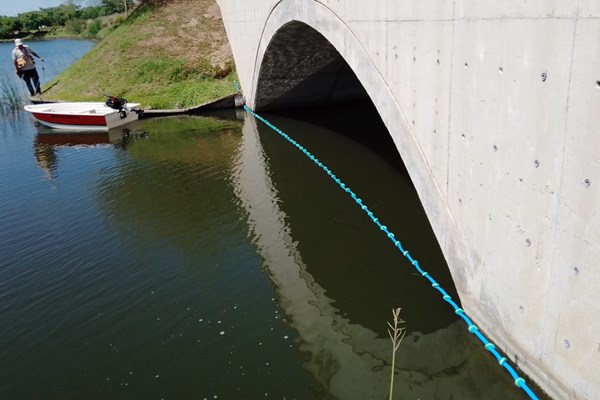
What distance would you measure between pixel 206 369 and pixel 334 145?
1070cm

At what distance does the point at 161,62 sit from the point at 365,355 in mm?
23270

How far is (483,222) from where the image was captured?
5.89 m

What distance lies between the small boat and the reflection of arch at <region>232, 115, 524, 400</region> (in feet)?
46.5

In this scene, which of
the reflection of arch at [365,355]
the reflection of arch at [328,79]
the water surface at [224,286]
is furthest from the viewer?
the reflection of arch at [328,79]

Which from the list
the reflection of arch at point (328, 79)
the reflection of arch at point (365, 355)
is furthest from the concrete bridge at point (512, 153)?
the reflection of arch at point (365, 355)

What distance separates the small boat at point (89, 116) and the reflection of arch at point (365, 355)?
1417cm

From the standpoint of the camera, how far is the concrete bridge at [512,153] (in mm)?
4348

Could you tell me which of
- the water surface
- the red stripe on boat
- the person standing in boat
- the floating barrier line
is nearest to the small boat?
the red stripe on boat

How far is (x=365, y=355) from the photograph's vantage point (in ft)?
21.9

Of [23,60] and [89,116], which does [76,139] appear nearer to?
[89,116]

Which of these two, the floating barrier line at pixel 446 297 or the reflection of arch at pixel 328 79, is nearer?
the floating barrier line at pixel 446 297

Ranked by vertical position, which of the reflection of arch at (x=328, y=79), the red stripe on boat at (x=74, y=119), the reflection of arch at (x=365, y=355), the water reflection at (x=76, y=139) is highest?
the reflection of arch at (x=328, y=79)

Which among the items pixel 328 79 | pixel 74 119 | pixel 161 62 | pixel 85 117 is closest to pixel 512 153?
pixel 328 79

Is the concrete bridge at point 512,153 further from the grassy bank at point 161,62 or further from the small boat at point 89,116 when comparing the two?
the grassy bank at point 161,62
